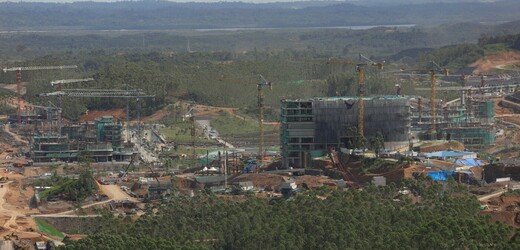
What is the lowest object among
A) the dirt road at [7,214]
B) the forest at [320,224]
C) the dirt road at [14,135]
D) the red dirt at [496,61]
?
the dirt road at [14,135]

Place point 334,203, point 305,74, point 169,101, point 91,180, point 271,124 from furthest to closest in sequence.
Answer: point 305,74
point 169,101
point 271,124
point 91,180
point 334,203

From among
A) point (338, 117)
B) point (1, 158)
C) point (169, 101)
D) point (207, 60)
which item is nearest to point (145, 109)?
point (169, 101)

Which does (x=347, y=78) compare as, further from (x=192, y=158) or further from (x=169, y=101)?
(x=192, y=158)

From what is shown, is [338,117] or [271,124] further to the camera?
[271,124]

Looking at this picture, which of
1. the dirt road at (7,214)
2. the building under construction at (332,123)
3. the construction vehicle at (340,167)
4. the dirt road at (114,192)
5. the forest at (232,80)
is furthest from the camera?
the forest at (232,80)

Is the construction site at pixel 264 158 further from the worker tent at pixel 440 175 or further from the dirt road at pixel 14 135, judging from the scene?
the dirt road at pixel 14 135

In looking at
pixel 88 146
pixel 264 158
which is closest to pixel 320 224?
pixel 264 158

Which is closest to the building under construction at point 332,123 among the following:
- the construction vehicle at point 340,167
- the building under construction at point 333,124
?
the building under construction at point 333,124

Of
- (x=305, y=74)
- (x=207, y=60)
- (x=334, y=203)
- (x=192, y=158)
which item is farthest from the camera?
(x=207, y=60)
